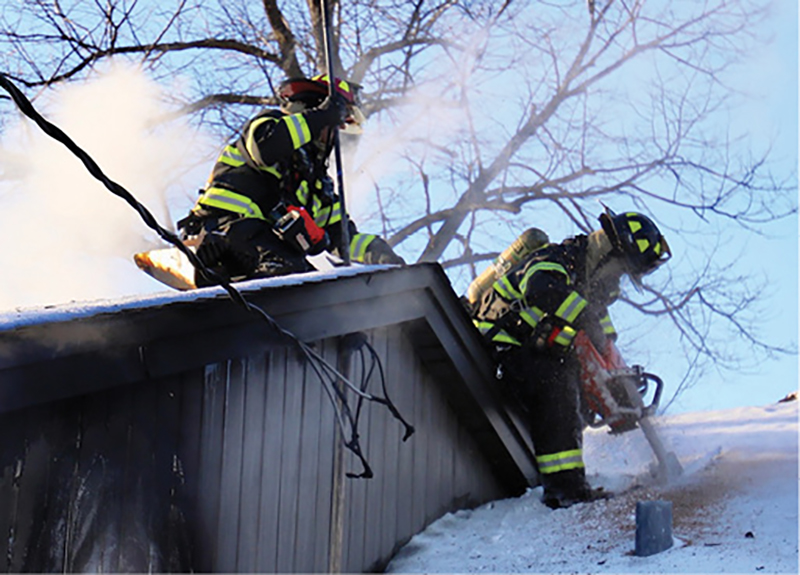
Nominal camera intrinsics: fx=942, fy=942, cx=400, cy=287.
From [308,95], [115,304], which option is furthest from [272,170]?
[115,304]

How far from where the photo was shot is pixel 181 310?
4.06 meters

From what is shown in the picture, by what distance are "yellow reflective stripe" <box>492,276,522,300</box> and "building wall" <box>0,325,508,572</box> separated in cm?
105

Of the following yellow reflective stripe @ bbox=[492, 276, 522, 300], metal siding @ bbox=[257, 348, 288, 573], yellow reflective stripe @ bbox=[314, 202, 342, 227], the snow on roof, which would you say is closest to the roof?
the snow on roof

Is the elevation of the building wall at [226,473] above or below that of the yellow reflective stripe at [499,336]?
below

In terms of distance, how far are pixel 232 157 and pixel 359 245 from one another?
1.26 meters

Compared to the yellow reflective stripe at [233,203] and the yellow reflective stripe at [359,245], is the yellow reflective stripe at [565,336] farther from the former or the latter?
the yellow reflective stripe at [233,203]

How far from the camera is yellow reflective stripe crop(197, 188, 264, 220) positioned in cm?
633

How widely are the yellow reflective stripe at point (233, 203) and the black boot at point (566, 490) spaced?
276cm

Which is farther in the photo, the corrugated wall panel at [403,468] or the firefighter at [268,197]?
the firefighter at [268,197]

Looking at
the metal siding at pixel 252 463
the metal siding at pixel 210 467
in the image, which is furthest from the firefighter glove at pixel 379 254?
the metal siding at pixel 210 467

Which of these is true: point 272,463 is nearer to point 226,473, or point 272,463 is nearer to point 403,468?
point 226,473

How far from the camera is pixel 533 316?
273 inches

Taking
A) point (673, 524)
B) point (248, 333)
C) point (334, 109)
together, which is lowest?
point (673, 524)

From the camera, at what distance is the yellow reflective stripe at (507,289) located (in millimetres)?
7195
